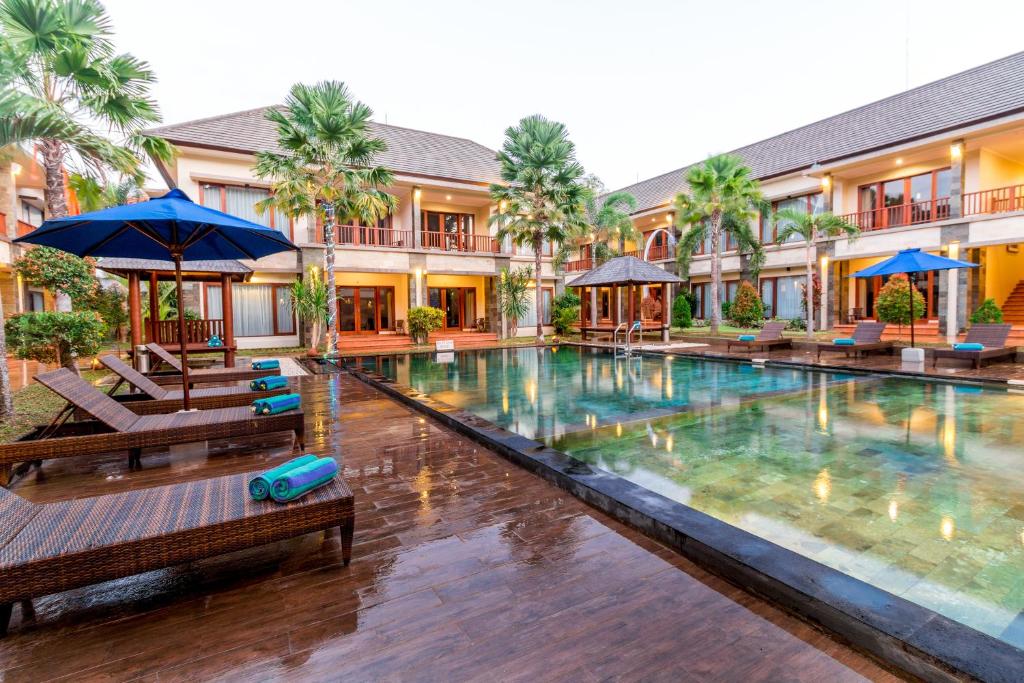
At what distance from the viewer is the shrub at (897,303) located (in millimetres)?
16234

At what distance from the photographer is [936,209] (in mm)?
17984

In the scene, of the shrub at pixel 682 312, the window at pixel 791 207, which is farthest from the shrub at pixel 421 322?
the window at pixel 791 207

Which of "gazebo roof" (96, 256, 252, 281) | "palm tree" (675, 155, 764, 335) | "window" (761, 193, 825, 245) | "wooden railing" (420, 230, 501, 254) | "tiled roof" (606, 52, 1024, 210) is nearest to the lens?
"gazebo roof" (96, 256, 252, 281)

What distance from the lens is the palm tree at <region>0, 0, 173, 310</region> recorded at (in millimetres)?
10430

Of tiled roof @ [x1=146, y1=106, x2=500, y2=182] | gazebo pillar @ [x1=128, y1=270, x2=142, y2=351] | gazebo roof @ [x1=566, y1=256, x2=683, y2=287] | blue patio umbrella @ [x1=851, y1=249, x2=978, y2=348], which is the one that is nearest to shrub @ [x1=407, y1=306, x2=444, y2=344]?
tiled roof @ [x1=146, y1=106, x2=500, y2=182]

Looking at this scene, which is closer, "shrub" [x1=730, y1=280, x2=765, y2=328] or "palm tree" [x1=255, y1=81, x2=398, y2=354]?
"palm tree" [x1=255, y1=81, x2=398, y2=354]

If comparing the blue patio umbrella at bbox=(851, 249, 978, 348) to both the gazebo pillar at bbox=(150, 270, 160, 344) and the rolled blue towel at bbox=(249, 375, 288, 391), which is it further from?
the gazebo pillar at bbox=(150, 270, 160, 344)

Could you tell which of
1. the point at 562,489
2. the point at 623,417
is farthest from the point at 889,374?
the point at 562,489

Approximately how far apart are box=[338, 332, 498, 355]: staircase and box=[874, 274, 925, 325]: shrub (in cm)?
1367

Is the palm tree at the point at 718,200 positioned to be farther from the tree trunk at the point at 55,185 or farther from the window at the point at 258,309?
the tree trunk at the point at 55,185

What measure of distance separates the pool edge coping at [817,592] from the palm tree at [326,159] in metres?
14.3

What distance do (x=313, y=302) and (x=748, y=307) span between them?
17632 millimetres

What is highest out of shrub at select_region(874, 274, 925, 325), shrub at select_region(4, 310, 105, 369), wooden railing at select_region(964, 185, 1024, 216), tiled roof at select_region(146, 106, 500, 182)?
tiled roof at select_region(146, 106, 500, 182)

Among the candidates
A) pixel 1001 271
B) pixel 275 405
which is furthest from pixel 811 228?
pixel 275 405
